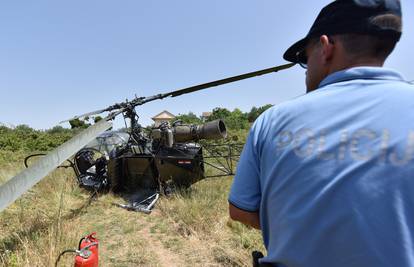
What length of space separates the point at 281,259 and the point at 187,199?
5104mm

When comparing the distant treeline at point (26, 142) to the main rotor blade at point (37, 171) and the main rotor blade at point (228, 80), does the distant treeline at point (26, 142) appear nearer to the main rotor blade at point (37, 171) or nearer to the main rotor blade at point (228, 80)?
the main rotor blade at point (228, 80)

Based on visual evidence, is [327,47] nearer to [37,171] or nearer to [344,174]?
[344,174]

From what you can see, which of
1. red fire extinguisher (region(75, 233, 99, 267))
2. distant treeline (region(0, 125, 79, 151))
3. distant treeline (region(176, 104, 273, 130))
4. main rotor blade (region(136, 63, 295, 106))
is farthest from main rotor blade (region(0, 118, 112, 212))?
distant treeline (region(0, 125, 79, 151))

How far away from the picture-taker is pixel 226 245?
13.8 ft

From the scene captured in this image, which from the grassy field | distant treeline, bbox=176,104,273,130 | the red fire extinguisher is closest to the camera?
the red fire extinguisher

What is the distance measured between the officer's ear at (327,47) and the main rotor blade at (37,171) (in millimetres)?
2849

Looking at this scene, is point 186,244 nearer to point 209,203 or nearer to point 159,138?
point 209,203

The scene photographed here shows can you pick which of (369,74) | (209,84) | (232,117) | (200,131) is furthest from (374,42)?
(232,117)

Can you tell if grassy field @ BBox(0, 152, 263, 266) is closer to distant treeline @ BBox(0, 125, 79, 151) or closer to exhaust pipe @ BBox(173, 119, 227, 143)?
exhaust pipe @ BBox(173, 119, 227, 143)

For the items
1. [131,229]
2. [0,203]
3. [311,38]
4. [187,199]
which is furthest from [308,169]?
[187,199]

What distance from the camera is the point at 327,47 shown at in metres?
1.13

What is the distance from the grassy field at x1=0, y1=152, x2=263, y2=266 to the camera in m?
3.74

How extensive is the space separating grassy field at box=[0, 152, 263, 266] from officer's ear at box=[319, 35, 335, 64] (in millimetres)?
3283

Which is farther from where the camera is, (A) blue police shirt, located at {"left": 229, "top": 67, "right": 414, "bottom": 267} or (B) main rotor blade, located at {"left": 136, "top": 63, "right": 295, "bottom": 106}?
(B) main rotor blade, located at {"left": 136, "top": 63, "right": 295, "bottom": 106}
